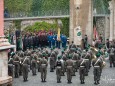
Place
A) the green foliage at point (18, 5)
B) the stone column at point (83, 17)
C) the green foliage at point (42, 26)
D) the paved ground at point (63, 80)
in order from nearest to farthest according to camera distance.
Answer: the paved ground at point (63, 80), the stone column at point (83, 17), the green foliage at point (42, 26), the green foliage at point (18, 5)

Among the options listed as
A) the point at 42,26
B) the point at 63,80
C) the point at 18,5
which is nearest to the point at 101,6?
the point at 42,26

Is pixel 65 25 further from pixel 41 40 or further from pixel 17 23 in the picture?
pixel 41 40

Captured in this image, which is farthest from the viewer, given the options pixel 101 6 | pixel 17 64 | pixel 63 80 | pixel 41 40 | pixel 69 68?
pixel 101 6

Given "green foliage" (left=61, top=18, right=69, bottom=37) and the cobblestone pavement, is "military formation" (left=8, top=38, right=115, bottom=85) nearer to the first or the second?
the cobblestone pavement

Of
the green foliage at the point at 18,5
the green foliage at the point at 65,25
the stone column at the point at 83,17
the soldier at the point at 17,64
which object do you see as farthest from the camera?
the green foliage at the point at 18,5

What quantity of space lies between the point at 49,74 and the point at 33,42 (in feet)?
46.6

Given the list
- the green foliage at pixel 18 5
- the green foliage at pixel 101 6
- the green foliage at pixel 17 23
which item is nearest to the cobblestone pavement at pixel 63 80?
the green foliage at pixel 101 6

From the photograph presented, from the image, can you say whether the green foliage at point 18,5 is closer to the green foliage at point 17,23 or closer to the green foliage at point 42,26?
the green foliage at point 17,23

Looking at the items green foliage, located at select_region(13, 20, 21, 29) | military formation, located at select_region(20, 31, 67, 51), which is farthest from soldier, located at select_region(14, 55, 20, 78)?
green foliage, located at select_region(13, 20, 21, 29)

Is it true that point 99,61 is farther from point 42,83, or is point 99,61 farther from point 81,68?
point 42,83

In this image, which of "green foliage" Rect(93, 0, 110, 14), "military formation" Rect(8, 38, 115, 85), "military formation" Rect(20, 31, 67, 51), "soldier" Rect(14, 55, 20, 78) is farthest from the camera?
"green foliage" Rect(93, 0, 110, 14)

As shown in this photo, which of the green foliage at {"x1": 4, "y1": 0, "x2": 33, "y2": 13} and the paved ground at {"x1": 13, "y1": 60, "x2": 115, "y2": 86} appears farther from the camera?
the green foliage at {"x1": 4, "y1": 0, "x2": 33, "y2": 13}

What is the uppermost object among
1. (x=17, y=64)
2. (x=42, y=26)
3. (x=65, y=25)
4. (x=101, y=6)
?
(x=101, y=6)

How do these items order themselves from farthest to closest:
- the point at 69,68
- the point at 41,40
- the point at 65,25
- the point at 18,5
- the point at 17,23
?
the point at 18,5, the point at 17,23, the point at 65,25, the point at 41,40, the point at 69,68
